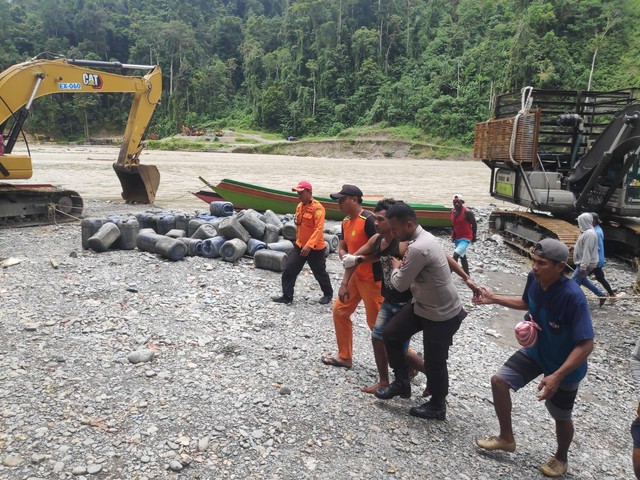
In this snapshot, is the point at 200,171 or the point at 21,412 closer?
the point at 21,412

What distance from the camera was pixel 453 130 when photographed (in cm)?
5856

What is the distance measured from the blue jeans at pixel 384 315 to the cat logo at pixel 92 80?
38.2 feet

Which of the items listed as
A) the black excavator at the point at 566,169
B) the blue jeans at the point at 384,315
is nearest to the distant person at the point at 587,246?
the black excavator at the point at 566,169

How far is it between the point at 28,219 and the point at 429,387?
11.6 metres

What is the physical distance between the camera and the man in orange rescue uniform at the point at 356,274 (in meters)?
4.48

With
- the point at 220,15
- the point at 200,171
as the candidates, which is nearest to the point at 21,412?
the point at 200,171

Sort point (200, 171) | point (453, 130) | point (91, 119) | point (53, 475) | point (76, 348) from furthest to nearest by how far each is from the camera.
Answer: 1. point (91, 119)
2. point (453, 130)
3. point (200, 171)
4. point (76, 348)
5. point (53, 475)

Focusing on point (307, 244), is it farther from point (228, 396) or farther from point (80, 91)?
point (80, 91)

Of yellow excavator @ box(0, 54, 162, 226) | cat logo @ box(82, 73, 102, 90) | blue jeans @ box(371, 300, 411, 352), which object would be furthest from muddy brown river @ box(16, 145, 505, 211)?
blue jeans @ box(371, 300, 411, 352)

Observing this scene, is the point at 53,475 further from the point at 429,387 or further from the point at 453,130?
the point at 453,130

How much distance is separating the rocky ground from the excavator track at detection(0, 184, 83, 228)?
5.17 metres

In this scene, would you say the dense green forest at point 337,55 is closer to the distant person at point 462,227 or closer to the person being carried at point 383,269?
the distant person at point 462,227

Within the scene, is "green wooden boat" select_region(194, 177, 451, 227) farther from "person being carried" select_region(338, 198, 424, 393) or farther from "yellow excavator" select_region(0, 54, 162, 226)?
"person being carried" select_region(338, 198, 424, 393)

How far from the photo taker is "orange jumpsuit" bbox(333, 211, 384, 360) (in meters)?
4.47
